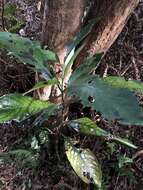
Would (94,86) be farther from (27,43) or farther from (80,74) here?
(27,43)

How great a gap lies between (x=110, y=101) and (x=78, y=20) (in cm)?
51

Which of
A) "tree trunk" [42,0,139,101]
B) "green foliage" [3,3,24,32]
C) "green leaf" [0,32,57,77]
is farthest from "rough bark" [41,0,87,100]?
"green foliage" [3,3,24,32]

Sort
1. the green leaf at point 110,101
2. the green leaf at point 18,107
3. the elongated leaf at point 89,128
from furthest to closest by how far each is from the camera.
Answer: the elongated leaf at point 89,128, the green leaf at point 18,107, the green leaf at point 110,101

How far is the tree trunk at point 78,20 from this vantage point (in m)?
1.41

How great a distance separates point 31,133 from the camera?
1653 mm

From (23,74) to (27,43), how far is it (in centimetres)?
47

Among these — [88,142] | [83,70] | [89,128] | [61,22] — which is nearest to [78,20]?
[61,22]

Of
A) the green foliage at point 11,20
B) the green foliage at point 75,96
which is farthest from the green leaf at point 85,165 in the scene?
the green foliage at point 11,20

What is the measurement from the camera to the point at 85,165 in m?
1.43

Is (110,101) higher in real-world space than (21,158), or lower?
higher

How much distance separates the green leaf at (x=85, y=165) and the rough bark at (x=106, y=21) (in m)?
0.42

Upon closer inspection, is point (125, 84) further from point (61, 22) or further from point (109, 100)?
point (61, 22)

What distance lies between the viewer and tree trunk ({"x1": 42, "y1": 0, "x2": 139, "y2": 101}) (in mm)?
1412

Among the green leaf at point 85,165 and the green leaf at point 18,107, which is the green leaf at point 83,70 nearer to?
the green leaf at point 18,107
